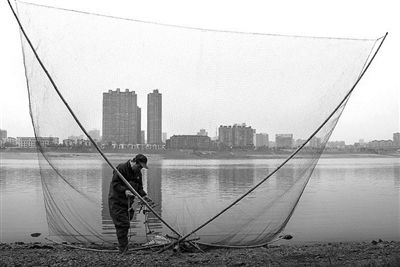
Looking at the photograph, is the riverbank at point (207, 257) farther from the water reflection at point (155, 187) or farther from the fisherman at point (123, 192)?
the water reflection at point (155, 187)

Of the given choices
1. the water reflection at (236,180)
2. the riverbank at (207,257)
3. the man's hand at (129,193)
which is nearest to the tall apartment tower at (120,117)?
the man's hand at (129,193)

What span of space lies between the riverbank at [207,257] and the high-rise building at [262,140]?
1.62m

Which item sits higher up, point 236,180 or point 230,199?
point 236,180

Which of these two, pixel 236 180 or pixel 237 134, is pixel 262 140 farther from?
pixel 236 180

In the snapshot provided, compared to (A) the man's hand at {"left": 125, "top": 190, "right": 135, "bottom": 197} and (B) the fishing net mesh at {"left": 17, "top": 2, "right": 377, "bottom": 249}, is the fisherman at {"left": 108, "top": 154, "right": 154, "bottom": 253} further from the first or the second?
(B) the fishing net mesh at {"left": 17, "top": 2, "right": 377, "bottom": 249}

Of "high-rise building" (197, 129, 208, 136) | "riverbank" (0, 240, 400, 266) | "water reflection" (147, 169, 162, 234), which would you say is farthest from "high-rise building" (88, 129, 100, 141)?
"riverbank" (0, 240, 400, 266)

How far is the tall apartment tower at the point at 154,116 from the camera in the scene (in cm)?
624

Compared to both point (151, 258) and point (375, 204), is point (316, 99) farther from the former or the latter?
point (375, 204)

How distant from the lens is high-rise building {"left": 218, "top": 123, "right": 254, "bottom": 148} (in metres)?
6.33

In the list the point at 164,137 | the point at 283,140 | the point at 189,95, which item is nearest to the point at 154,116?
the point at 164,137

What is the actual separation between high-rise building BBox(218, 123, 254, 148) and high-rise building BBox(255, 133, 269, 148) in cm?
10


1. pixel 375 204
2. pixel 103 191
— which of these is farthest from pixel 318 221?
pixel 103 191

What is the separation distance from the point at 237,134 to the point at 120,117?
1646mm

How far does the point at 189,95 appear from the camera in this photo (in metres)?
6.17
